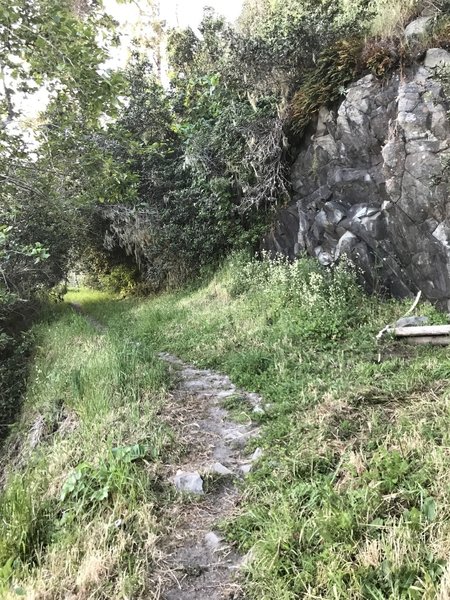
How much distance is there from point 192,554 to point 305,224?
6.36 meters

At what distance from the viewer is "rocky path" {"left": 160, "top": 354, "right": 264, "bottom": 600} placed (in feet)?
7.70

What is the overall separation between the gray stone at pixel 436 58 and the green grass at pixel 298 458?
125 inches

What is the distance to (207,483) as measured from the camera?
10.3 feet

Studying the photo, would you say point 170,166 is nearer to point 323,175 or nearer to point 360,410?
point 323,175

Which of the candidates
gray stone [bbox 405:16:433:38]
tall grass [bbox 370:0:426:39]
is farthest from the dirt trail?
tall grass [bbox 370:0:426:39]

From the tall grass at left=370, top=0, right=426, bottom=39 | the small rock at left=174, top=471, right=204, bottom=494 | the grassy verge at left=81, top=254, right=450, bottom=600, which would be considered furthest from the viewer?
the tall grass at left=370, top=0, right=426, bottom=39

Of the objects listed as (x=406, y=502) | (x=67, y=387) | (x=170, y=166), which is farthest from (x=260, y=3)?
(x=406, y=502)

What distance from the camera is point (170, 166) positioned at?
11.5m

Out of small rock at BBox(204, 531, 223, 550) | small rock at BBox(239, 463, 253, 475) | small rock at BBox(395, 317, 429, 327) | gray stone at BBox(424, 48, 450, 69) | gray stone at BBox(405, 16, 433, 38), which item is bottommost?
small rock at BBox(204, 531, 223, 550)

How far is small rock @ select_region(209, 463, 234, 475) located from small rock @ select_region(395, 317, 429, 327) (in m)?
3.04

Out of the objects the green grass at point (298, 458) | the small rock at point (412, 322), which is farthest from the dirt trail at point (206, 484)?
the small rock at point (412, 322)

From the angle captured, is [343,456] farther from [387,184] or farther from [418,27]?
[418,27]

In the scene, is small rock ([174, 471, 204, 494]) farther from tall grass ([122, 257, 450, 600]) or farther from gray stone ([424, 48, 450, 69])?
gray stone ([424, 48, 450, 69])

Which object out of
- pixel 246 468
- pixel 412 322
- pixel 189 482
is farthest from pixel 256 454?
pixel 412 322
